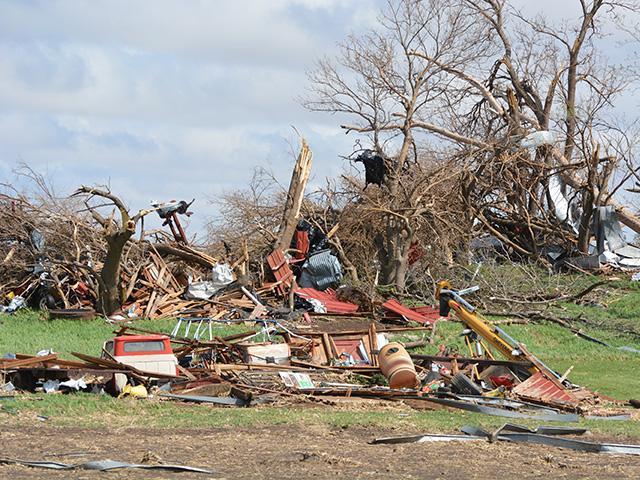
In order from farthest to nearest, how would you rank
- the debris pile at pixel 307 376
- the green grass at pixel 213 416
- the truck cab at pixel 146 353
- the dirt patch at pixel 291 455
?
the truck cab at pixel 146 353 → the debris pile at pixel 307 376 → the green grass at pixel 213 416 → the dirt patch at pixel 291 455

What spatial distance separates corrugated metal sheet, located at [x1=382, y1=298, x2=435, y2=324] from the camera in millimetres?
22016

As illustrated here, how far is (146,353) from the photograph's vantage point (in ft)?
46.0

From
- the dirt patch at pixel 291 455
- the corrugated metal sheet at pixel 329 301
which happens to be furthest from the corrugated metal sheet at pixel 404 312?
the dirt patch at pixel 291 455

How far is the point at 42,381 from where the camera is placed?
44.1 ft

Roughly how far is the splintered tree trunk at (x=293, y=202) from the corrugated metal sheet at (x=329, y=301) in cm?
220

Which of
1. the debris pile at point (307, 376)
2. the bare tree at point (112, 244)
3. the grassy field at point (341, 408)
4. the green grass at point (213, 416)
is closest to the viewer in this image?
the green grass at point (213, 416)

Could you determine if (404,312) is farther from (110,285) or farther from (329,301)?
(110,285)

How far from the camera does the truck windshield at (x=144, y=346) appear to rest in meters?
14.0

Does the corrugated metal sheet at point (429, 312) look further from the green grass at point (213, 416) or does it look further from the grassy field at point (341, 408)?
the green grass at point (213, 416)

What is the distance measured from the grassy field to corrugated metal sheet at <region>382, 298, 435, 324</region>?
1.65ft

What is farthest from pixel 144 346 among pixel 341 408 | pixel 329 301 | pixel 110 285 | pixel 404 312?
pixel 329 301

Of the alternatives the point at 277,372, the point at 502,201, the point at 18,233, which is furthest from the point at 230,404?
the point at 502,201

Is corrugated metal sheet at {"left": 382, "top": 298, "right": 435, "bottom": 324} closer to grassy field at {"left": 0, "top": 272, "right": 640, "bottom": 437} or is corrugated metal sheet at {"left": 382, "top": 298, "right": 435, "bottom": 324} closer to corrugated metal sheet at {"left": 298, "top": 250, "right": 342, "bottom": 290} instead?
grassy field at {"left": 0, "top": 272, "right": 640, "bottom": 437}

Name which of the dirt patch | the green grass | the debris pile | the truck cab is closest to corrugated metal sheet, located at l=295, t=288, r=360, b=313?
the debris pile
